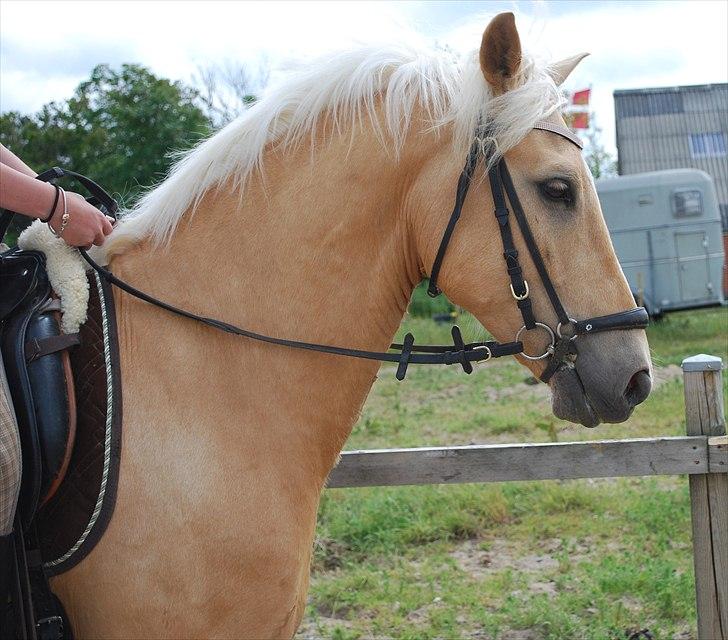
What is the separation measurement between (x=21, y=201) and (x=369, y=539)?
432 centimetres

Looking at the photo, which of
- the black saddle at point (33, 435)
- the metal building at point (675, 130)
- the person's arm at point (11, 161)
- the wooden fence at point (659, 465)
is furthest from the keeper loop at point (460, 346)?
the metal building at point (675, 130)

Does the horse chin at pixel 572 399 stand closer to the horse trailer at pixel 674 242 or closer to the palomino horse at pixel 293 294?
the palomino horse at pixel 293 294

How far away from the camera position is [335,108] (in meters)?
2.31

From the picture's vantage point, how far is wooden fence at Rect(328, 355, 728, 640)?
3691 millimetres

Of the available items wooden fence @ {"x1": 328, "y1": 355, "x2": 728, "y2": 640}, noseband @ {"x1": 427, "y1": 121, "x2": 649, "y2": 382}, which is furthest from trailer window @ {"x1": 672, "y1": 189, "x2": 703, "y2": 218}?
noseband @ {"x1": 427, "y1": 121, "x2": 649, "y2": 382}

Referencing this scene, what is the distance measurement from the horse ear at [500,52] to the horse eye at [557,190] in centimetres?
31

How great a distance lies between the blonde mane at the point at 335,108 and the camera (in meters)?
2.26

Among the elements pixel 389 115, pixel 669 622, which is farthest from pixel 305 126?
pixel 669 622

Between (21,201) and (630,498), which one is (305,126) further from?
(630,498)

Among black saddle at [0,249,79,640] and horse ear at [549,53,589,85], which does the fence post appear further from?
black saddle at [0,249,79,640]

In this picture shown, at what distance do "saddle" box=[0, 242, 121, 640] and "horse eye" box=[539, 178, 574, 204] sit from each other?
1304mm

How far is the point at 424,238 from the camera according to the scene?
89.5 inches

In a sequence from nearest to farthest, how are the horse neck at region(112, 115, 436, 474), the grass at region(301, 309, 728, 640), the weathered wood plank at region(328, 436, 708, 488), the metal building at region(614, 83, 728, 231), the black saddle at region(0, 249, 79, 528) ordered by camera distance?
the black saddle at region(0, 249, 79, 528) < the horse neck at region(112, 115, 436, 474) < the weathered wood plank at region(328, 436, 708, 488) < the grass at region(301, 309, 728, 640) < the metal building at region(614, 83, 728, 231)

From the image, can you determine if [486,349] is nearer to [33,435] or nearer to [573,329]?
[573,329]
